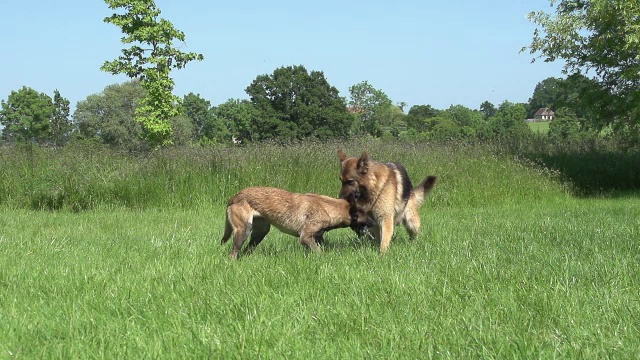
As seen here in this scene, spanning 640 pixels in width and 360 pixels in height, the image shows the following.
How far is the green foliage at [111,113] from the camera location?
79750mm

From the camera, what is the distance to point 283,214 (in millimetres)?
8109

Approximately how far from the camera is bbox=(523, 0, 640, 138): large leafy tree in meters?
20.3

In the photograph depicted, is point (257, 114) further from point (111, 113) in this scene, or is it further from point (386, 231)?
point (386, 231)

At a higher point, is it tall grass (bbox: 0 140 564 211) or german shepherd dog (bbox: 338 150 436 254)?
german shepherd dog (bbox: 338 150 436 254)

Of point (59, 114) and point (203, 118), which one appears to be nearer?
point (59, 114)

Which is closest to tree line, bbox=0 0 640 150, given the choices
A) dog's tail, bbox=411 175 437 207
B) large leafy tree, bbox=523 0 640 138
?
large leafy tree, bbox=523 0 640 138

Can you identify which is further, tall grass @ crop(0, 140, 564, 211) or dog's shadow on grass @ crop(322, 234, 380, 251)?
tall grass @ crop(0, 140, 564, 211)

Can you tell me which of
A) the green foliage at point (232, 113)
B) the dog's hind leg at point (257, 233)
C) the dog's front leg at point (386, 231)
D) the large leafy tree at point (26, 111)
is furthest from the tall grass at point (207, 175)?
the green foliage at point (232, 113)

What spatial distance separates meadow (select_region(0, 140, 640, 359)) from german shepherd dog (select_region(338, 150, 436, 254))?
15.5 inches

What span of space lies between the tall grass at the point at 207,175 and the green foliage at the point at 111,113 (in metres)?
63.9

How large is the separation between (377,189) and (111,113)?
80209mm

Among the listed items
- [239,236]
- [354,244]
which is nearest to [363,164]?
[354,244]

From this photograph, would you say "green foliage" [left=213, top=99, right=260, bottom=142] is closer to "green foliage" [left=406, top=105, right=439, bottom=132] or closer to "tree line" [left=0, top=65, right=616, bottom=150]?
"tree line" [left=0, top=65, right=616, bottom=150]

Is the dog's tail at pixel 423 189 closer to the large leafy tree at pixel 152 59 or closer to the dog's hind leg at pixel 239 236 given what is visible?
the dog's hind leg at pixel 239 236
